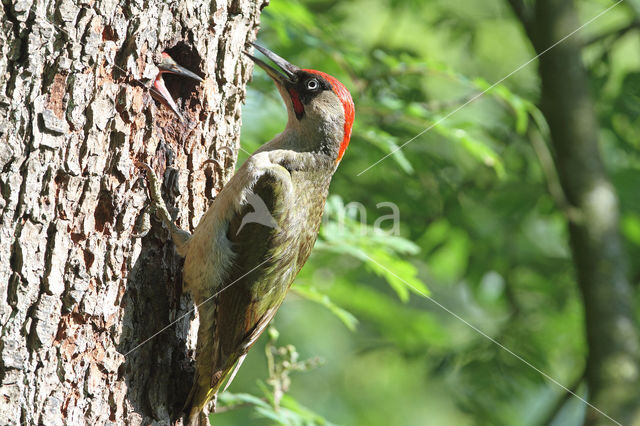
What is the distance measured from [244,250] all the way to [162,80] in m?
0.76

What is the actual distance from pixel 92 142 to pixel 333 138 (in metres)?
1.42

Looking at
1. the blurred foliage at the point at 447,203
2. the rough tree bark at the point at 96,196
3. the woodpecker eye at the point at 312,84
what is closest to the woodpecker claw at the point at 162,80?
the rough tree bark at the point at 96,196

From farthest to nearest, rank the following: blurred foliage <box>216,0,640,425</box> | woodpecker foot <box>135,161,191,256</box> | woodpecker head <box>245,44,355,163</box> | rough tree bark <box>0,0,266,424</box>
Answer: blurred foliage <box>216,0,640,425</box> → woodpecker head <box>245,44,355,163</box> → woodpecker foot <box>135,161,191,256</box> → rough tree bark <box>0,0,266,424</box>

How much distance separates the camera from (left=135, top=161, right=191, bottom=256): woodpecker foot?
2.54m

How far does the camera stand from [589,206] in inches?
224

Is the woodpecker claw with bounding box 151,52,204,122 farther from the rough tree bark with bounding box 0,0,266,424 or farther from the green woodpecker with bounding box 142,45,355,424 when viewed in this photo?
the green woodpecker with bounding box 142,45,355,424

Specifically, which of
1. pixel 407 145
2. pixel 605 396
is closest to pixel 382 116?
pixel 407 145

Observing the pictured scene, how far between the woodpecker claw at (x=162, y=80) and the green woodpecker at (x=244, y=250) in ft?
0.95

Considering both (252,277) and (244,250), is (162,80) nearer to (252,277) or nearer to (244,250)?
(244,250)

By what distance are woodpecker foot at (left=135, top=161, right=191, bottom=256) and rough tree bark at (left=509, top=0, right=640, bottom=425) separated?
3.82m

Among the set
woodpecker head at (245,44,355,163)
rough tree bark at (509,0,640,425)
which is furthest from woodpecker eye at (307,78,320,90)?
rough tree bark at (509,0,640,425)

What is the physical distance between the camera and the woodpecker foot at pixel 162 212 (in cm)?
254

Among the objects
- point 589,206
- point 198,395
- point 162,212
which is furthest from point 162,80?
point 589,206

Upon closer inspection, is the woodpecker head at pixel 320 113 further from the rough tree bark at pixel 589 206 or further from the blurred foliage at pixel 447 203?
the rough tree bark at pixel 589 206
